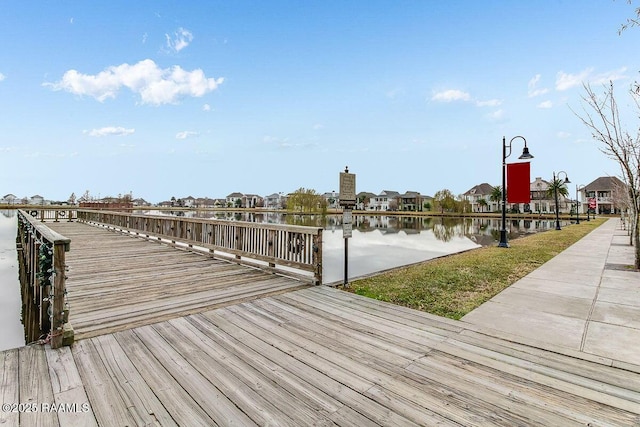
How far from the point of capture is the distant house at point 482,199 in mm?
74863

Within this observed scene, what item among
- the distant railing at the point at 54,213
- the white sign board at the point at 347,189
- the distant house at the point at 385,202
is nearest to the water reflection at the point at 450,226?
the distant railing at the point at 54,213

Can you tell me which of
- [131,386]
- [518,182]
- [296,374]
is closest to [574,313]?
[296,374]

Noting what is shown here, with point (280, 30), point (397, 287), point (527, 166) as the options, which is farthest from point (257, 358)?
point (280, 30)

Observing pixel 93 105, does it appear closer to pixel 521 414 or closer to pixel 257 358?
pixel 257 358

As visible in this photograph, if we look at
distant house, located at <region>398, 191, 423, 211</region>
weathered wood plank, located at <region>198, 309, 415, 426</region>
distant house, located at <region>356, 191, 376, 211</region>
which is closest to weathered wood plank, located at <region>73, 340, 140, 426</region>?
weathered wood plank, located at <region>198, 309, 415, 426</region>

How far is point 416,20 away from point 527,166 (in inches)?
426

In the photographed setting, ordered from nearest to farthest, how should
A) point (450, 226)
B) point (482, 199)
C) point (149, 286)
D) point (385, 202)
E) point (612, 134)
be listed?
point (149, 286)
point (612, 134)
point (450, 226)
point (482, 199)
point (385, 202)

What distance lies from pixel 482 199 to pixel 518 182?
234 ft

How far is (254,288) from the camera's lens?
507 centimetres

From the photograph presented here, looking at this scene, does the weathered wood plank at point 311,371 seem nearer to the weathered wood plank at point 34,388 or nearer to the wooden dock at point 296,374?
the wooden dock at point 296,374

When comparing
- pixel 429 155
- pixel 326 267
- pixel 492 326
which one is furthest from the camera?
pixel 429 155

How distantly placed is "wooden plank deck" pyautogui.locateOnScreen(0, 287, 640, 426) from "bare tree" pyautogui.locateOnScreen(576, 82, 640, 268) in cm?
728

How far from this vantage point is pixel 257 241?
6.64m

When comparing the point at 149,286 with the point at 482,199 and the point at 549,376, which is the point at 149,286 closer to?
the point at 549,376
